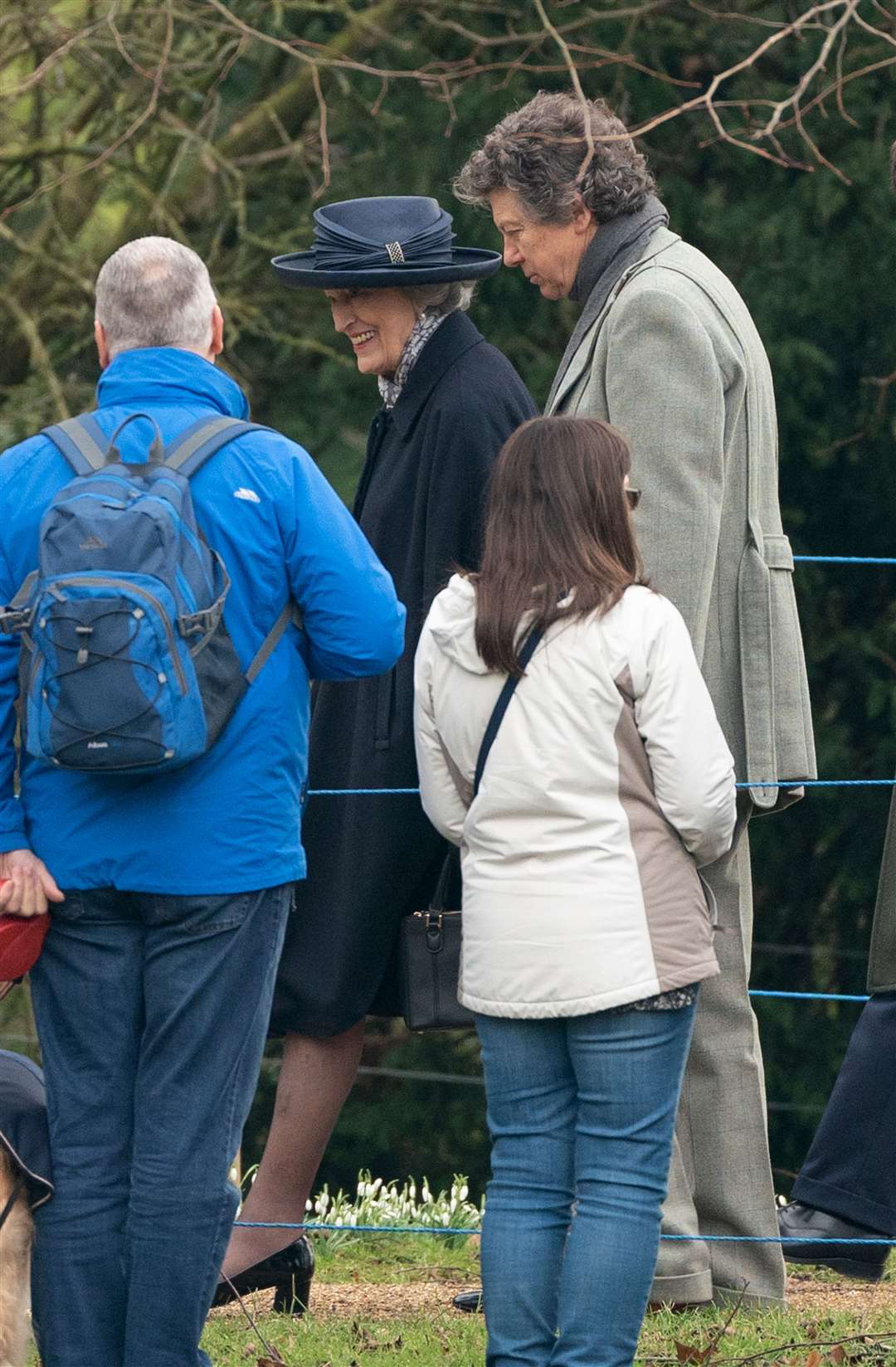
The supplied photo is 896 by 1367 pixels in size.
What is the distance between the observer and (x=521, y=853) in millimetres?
2832

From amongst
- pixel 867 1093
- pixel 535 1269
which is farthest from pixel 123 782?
pixel 867 1093

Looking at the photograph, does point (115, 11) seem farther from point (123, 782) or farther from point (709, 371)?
point (123, 782)

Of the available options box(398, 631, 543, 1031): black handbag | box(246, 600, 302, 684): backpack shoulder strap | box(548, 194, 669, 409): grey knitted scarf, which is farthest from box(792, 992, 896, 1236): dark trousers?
box(246, 600, 302, 684): backpack shoulder strap

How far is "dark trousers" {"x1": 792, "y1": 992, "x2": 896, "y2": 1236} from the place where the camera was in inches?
142

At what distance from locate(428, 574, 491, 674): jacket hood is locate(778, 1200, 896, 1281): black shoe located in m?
1.28

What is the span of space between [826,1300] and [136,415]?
1954 millimetres

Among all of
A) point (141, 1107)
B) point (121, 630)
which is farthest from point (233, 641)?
point (141, 1107)

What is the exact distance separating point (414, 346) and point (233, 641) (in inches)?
39.7

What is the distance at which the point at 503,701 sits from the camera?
2.86 meters

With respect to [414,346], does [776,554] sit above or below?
below

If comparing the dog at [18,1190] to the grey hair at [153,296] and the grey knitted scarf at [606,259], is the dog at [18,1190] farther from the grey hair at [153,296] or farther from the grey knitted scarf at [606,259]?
the grey knitted scarf at [606,259]

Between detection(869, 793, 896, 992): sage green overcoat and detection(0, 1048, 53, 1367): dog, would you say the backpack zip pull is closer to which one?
detection(0, 1048, 53, 1367): dog

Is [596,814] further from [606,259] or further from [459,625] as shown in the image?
[606,259]

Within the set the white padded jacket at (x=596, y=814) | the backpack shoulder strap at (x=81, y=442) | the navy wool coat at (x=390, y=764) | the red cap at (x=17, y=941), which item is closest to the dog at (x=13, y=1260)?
the red cap at (x=17, y=941)
